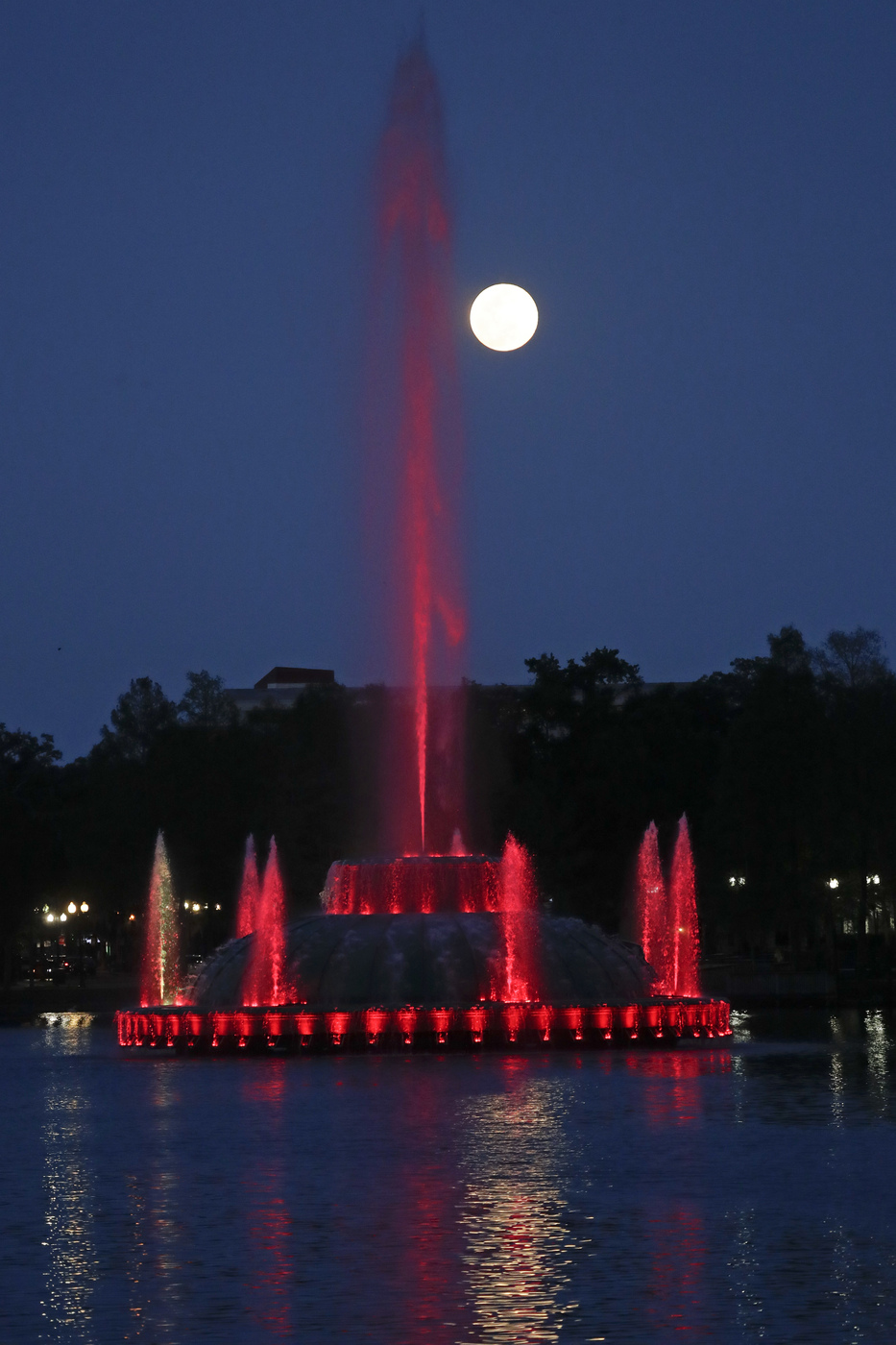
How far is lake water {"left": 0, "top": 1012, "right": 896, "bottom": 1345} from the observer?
36.5ft

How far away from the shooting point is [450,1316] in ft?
Result: 36.2

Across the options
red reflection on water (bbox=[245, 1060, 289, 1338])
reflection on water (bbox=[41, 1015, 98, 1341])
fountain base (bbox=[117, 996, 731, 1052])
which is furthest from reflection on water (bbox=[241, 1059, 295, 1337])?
fountain base (bbox=[117, 996, 731, 1052])

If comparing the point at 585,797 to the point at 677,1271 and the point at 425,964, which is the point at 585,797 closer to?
the point at 425,964

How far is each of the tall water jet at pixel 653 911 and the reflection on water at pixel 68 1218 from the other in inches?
1259

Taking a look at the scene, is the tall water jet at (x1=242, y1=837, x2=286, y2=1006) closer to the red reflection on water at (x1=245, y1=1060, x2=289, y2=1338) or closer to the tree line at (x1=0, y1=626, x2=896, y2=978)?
the red reflection on water at (x1=245, y1=1060, x2=289, y2=1338)

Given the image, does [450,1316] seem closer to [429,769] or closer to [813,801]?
[813,801]

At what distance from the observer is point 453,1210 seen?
14.9m

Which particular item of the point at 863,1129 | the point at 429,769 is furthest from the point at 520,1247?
the point at 429,769

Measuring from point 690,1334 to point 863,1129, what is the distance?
403 inches

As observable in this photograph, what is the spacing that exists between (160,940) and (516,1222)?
56229 millimetres

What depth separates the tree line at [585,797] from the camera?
68.4m

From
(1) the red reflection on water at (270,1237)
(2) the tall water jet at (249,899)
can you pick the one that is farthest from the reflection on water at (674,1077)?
(2) the tall water jet at (249,899)

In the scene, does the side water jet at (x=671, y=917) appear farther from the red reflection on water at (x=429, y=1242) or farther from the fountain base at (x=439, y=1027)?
the red reflection on water at (x=429, y=1242)

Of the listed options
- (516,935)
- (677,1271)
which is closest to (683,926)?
(516,935)
